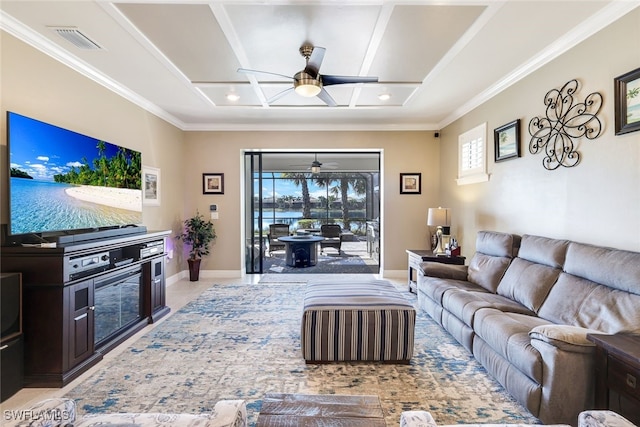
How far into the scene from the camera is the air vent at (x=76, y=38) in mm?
2574

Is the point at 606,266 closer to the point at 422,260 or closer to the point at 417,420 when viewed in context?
the point at 417,420

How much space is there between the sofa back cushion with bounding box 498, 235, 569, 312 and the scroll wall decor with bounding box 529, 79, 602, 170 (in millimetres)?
763

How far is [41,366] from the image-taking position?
231 cm

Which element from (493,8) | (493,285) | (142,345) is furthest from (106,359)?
(493,8)

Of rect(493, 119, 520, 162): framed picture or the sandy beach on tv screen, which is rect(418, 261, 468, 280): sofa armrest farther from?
the sandy beach on tv screen

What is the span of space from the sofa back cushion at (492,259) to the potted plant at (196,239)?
435cm

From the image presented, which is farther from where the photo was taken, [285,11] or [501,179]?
[501,179]

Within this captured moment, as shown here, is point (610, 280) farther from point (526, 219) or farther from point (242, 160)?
point (242, 160)

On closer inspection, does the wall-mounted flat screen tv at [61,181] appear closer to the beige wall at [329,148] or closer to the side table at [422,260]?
the beige wall at [329,148]

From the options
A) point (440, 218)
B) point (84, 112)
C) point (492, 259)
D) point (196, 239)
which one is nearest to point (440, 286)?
point (492, 259)

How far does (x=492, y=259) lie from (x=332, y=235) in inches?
190

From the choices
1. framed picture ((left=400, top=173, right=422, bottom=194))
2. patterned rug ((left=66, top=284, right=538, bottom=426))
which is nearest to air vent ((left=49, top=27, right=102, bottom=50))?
patterned rug ((left=66, top=284, right=538, bottom=426))

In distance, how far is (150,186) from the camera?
4602 millimetres

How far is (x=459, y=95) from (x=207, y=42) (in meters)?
3.29
